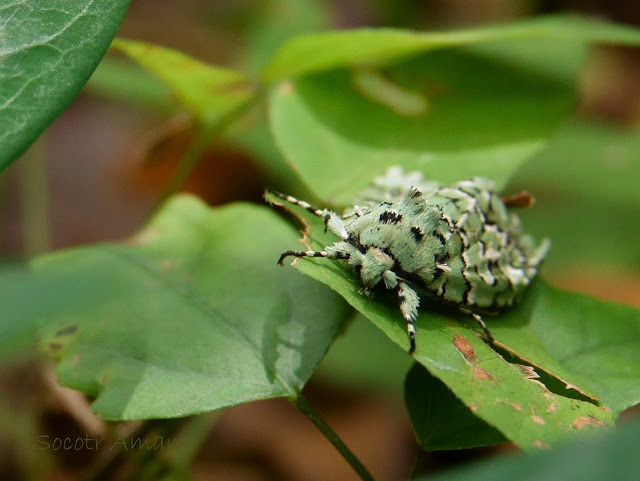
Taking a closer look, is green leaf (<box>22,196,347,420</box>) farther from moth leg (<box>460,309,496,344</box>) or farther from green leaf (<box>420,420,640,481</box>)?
green leaf (<box>420,420,640,481</box>)

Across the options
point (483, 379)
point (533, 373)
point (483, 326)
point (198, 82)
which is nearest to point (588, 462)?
point (483, 379)

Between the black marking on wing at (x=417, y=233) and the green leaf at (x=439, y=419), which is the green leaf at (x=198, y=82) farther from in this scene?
the green leaf at (x=439, y=419)

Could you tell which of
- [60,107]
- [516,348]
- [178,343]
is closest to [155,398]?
[178,343]

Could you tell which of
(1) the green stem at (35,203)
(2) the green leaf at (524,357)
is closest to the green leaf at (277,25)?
(1) the green stem at (35,203)

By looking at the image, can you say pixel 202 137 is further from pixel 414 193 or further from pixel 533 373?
pixel 533 373

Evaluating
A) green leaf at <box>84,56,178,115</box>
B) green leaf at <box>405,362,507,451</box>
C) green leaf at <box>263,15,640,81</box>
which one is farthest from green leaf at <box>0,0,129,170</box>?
green leaf at <box>84,56,178,115</box>
